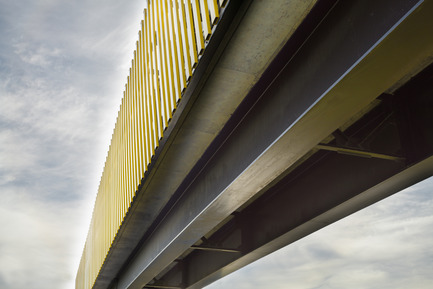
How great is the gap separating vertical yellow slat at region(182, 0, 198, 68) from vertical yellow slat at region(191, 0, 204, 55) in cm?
11

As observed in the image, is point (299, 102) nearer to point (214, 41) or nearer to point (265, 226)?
point (214, 41)

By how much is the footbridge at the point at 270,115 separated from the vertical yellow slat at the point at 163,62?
28 mm

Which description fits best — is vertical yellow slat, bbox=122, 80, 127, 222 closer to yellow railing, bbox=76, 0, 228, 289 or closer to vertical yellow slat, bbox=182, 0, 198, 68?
yellow railing, bbox=76, 0, 228, 289

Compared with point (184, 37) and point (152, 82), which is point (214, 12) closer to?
point (184, 37)

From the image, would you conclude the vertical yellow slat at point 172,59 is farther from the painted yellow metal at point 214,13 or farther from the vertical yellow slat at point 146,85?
the vertical yellow slat at point 146,85

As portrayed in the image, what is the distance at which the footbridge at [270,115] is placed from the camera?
3764 mm

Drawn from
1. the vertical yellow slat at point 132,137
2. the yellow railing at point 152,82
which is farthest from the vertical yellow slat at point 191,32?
the vertical yellow slat at point 132,137

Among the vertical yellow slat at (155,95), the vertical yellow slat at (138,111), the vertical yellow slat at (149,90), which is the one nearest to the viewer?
the vertical yellow slat at (155,95)

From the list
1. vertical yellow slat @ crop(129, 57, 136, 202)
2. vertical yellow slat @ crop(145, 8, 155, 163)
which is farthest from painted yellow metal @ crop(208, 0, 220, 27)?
vertical yellow slat @ crop(129, 57, 136, 202)

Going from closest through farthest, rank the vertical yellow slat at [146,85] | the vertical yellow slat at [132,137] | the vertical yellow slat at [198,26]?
the vertical yellow slat at [198,26]
the vertical yellow slat at [146,85]
the vertical yellow slat at [132,137]

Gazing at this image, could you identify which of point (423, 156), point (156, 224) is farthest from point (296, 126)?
point (156, 224)

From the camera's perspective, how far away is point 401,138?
216 inches

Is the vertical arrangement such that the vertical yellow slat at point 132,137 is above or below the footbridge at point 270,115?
above

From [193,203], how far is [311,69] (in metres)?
4.10
